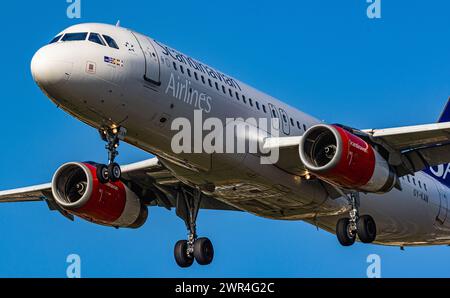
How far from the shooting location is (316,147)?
40.8m

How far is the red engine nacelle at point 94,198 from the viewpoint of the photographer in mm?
45719

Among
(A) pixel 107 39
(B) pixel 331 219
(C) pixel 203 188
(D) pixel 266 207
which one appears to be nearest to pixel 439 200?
(B) pixel 331 219

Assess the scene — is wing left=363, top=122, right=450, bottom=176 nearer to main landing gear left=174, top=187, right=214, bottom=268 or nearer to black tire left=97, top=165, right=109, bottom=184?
main landing gear left=174, top=187, right=214, bottom=268

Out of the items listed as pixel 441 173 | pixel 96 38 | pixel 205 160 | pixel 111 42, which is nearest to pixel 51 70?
pixel 96 38

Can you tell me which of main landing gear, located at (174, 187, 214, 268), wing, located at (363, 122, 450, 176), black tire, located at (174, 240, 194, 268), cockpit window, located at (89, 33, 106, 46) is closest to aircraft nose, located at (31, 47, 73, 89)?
cockpit window, located at (89, 33, 106, 46)

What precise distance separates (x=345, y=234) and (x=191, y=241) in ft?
20.6

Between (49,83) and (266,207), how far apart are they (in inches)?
459

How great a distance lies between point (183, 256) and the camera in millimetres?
45281

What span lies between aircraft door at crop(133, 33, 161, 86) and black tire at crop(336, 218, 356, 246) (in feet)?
33.0

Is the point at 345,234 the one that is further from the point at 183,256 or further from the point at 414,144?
the point at 183,256

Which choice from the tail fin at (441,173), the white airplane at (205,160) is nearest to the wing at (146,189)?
the white airplane at (205,160)

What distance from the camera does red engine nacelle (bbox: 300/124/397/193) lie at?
39688 millimetres

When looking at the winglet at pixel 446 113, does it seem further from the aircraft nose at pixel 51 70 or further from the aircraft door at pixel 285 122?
the aircraft nose at pixel 51 70

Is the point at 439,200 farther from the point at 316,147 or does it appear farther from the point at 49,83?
the point at 49,83
